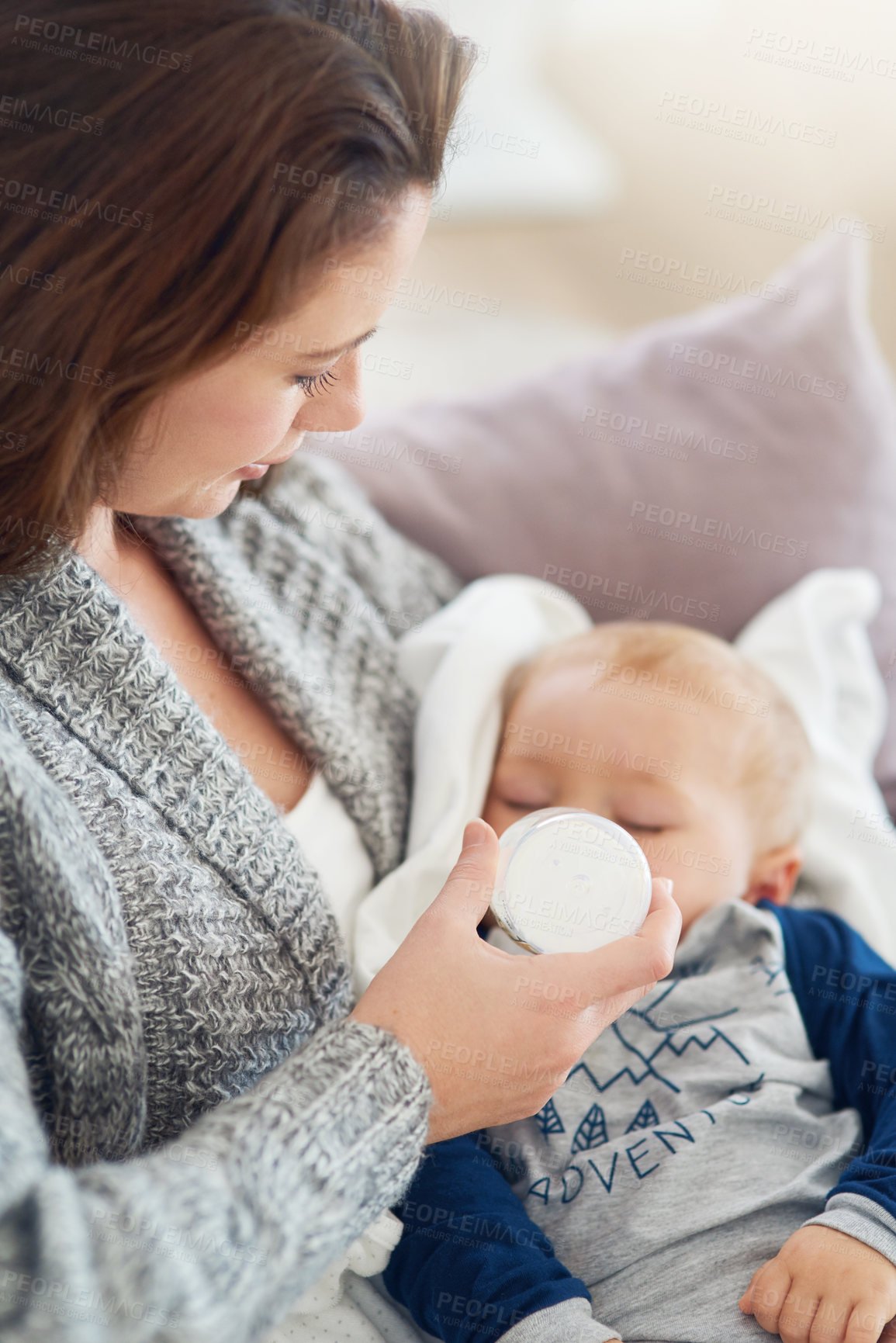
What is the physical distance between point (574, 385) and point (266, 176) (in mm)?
1051

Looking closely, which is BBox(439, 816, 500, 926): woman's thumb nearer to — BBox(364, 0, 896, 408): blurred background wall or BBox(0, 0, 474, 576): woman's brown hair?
BBox(0, 0, 474, 576): woman's brown hair

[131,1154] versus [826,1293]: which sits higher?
[131,1154]

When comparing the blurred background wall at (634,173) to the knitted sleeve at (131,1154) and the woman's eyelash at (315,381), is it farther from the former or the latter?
the knitted sleeve at (131,1154)

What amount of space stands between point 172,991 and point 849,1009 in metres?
0.68

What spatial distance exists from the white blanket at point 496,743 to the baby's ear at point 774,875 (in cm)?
9

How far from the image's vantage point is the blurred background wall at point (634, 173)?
98.4 inches

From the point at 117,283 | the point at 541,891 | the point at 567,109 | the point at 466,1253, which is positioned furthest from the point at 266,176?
the point at 567,109

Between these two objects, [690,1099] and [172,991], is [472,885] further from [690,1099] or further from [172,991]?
[690,1099]

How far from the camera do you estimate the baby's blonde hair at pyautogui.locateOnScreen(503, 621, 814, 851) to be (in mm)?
1240

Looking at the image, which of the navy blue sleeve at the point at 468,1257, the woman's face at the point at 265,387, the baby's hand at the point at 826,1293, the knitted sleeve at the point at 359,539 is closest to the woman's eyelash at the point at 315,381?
the woman's face at the point at 265,387

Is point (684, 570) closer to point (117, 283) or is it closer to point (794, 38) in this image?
point (117, 283)

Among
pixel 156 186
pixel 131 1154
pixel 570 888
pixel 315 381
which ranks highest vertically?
pixel 156 186

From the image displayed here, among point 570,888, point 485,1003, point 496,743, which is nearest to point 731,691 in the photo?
point 496,743

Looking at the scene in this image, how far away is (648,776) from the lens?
118 cm
